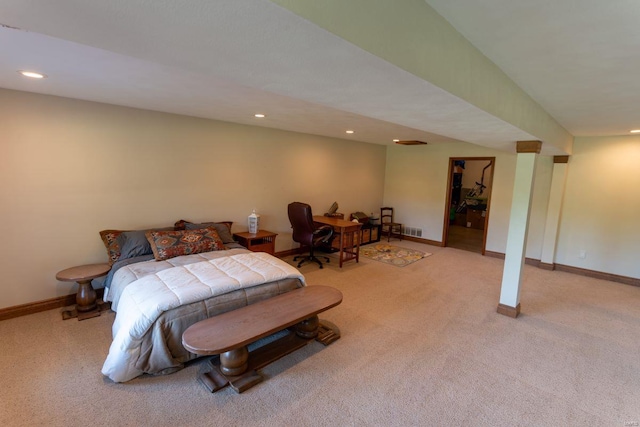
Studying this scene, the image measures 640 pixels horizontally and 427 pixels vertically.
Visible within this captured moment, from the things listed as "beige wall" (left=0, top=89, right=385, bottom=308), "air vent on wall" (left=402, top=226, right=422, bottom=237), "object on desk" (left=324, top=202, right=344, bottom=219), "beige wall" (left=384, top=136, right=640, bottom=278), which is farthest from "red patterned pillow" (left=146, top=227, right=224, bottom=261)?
"beige wall" (left=384, top=136, right=640, bottom=278)

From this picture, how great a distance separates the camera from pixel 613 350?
2943 millimetres

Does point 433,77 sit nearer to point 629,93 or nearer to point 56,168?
point 629,93

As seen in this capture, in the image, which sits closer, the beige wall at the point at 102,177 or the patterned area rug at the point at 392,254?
the beige wall at the point at 102,177

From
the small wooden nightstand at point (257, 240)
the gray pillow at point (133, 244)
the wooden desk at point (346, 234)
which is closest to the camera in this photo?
the gray pillow at point (133, 244)

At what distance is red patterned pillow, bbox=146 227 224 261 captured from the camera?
3496 mm

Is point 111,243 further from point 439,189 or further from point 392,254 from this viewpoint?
point 439,189

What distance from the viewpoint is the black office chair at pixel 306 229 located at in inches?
188

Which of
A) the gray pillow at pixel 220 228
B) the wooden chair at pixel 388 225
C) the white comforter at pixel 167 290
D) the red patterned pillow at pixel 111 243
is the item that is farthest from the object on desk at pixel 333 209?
the red patterned pillow at pixel 111 243

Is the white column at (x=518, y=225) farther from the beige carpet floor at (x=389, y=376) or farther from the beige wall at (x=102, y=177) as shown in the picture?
the beige wall at (x=102, y=177)

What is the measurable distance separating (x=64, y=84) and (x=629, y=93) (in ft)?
15.6

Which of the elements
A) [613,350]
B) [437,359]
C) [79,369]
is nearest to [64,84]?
[79,369]

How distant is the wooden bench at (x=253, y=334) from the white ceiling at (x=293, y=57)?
5.62ft

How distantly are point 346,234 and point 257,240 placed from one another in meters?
1.63

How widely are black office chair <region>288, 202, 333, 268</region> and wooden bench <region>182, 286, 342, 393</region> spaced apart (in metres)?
1.86
